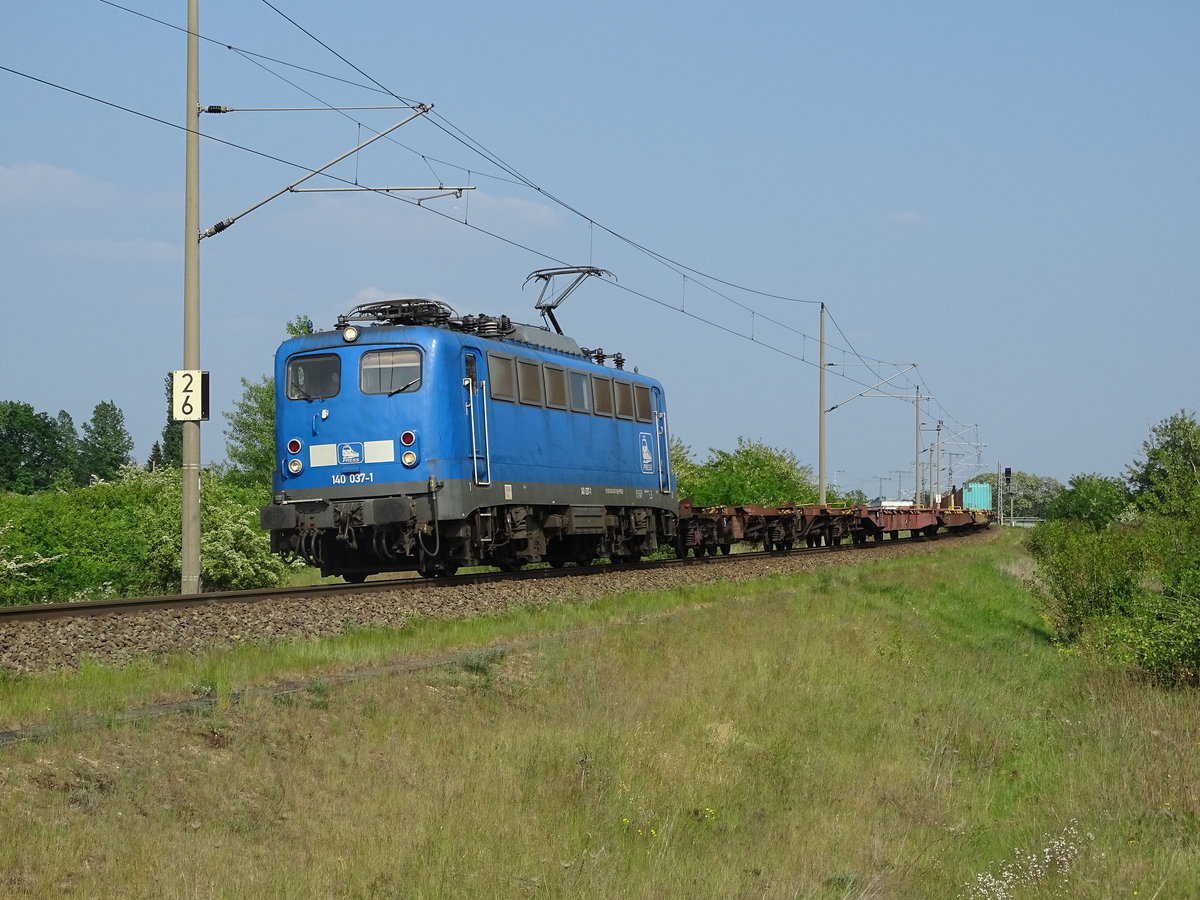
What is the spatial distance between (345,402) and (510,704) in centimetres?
876

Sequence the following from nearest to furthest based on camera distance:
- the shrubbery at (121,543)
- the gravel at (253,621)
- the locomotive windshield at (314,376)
A: 1. the gravel at (253,621)
2. the locomotive windshield at (314,376)
3. the shrubbery at (121,543)

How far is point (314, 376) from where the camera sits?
19.1 m

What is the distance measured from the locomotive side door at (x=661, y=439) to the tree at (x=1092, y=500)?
35993mm

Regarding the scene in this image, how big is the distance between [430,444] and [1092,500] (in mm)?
51103

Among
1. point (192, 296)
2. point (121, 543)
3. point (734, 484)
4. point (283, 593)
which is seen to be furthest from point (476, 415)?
point (734, 484)

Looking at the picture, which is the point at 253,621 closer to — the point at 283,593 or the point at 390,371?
the point at 283,593

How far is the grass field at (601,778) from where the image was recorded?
678 centimetres

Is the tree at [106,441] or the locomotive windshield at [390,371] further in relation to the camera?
the tree at [106,441]

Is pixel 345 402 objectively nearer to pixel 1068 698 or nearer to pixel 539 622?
pixel 539 622

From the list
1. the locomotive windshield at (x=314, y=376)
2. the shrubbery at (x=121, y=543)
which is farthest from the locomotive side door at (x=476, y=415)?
the shrubbery at (x=121, y=543)

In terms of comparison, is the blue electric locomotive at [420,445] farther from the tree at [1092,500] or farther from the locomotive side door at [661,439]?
the tree at [1092,500]

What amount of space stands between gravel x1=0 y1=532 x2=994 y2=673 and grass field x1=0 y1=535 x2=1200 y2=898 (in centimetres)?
74

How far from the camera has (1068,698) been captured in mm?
15875

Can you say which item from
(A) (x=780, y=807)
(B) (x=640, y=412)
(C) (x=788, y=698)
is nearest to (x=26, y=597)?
(B) (x=640, y=412)
